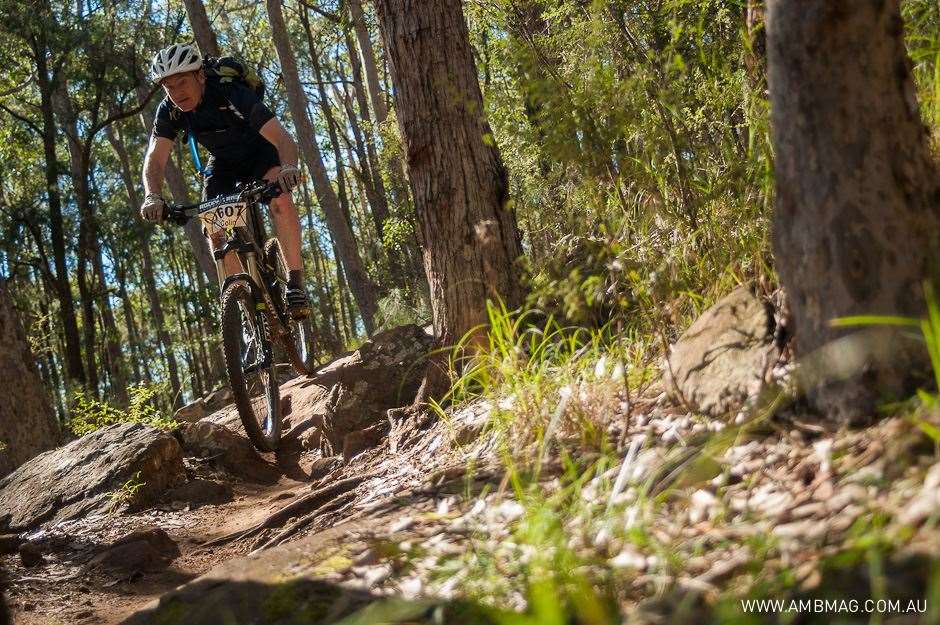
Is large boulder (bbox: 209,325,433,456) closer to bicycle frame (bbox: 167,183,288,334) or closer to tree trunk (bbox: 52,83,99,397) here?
bicycle frame (bbox: 167,183,288,334)

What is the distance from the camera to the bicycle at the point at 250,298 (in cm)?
540

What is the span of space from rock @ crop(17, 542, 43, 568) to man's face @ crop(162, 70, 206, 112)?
108 inches

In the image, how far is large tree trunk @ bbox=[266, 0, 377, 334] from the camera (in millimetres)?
14336

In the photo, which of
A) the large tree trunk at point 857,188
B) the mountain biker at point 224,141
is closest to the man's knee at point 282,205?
the mountain biker at point 224,141

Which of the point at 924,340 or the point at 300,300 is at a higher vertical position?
the point at 300,300

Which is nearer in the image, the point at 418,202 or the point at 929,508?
the point at 929,508

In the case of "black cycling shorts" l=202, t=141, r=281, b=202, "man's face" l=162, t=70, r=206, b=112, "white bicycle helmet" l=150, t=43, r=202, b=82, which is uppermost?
"white bicycle helmet" l=150, t=43, r=202, b=82

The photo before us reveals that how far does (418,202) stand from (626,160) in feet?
4.29

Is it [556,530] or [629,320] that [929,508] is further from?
[629,320]

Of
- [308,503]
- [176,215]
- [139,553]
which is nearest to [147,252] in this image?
[176,215]

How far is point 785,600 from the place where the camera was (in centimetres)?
183

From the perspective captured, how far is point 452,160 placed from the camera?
15.6 ft

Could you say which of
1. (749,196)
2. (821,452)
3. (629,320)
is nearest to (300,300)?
(629,320)


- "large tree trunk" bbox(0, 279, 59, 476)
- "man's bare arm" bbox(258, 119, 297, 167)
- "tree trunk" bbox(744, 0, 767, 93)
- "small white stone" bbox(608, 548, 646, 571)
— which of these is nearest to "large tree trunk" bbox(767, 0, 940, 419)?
"small white stone" bbox(608, 548, 646, 571)
